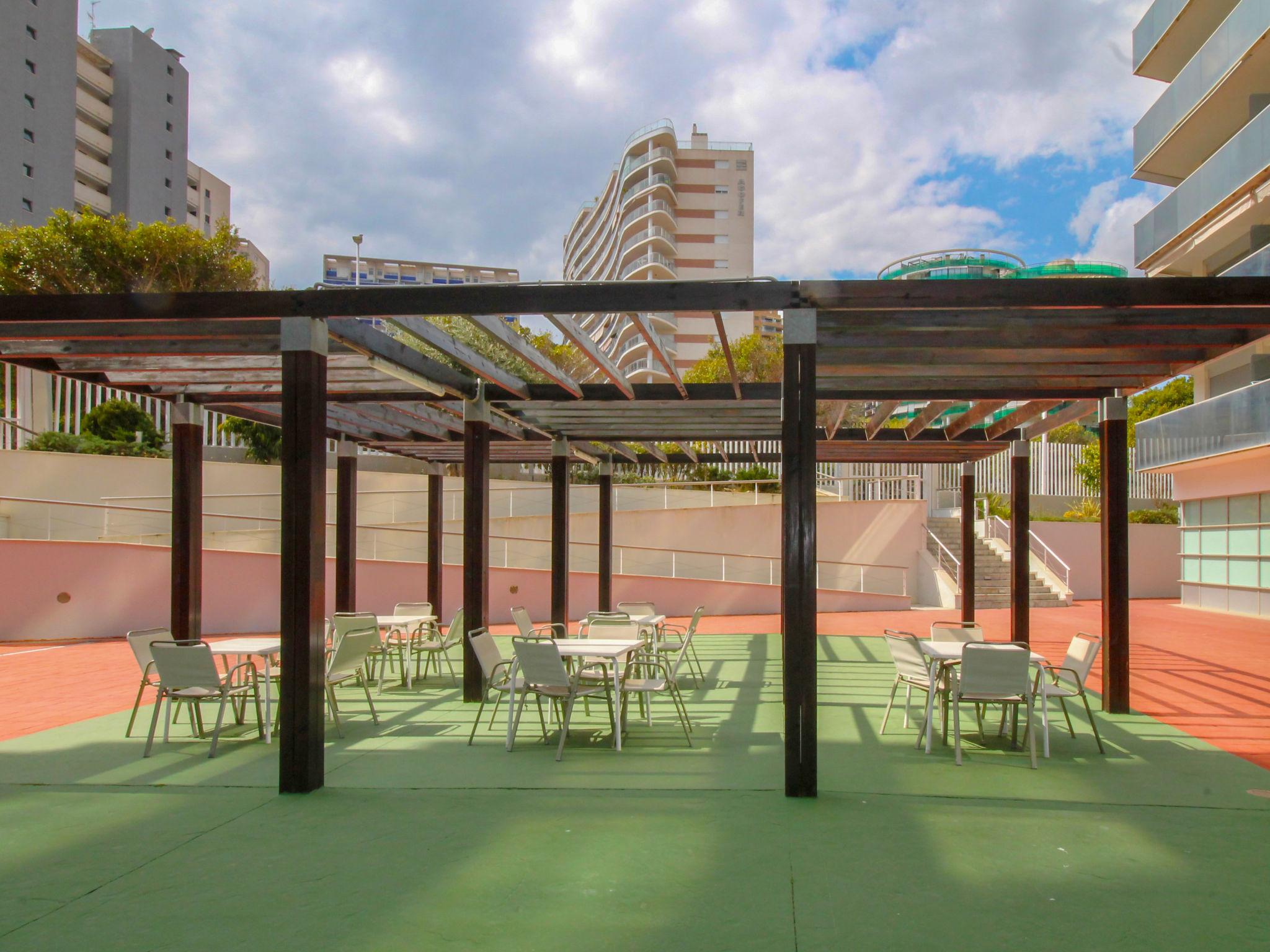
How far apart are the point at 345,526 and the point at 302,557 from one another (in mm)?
7338

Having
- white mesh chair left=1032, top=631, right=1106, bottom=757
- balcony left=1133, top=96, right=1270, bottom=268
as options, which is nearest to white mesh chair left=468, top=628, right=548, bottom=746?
white mesh chair left=1032, top=631, right=1106, bottom=757

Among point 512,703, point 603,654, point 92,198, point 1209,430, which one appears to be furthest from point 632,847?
point 92,198

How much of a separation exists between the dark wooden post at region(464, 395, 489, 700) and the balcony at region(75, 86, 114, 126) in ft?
174

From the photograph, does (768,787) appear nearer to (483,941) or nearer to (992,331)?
(483,941)

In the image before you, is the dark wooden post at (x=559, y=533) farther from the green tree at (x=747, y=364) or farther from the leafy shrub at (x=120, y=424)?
the green tree at (x=747, y=364)

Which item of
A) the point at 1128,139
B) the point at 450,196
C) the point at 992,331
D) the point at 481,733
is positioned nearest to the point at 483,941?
the point at 481,733

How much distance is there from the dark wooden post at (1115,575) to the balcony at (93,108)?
5710 centimetres

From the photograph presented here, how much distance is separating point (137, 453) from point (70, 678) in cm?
1238

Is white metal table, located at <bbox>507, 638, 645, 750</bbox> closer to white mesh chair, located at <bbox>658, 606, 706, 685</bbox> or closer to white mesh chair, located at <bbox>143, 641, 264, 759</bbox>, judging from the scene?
white mesh chair, located at <bbox>658, 606, 706, 685</bbox>

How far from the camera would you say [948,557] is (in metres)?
21.2

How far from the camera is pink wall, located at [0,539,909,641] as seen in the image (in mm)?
15469

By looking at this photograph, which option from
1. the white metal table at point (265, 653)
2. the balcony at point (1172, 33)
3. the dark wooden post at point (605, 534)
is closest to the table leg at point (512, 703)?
the white metal table at point (265, 653)

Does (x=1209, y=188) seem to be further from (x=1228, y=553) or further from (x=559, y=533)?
(x=559, y=533)

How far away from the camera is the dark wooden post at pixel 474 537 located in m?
8.62
